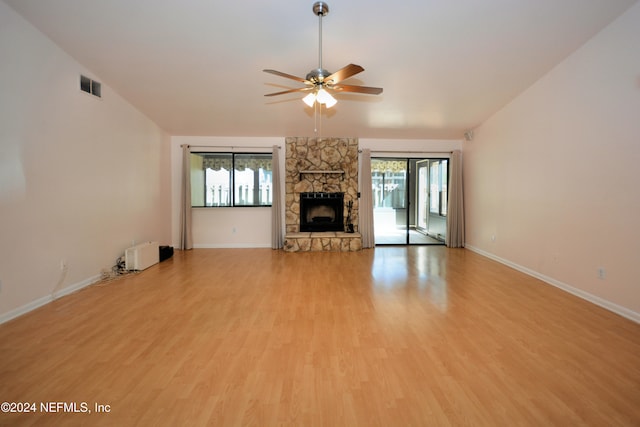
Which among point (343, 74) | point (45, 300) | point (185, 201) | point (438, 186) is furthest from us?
point (438, 186)

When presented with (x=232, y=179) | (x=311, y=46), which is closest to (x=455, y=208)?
(x=311, y=46)

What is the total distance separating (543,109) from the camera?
403 cm

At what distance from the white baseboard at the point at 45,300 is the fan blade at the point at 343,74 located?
150 inches

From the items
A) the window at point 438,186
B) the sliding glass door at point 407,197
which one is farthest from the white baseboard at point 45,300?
the window at point 438,186

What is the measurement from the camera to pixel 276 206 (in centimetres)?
617

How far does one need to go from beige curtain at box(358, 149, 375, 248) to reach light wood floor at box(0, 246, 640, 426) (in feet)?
8.21

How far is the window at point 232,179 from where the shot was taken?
20.7 ft

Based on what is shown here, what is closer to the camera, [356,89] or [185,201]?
[356,89]

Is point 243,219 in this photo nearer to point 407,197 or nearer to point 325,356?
point 407,197

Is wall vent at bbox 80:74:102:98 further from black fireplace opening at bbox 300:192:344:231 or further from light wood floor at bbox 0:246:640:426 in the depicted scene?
black fireplace opening at bbox 300:192:344:231

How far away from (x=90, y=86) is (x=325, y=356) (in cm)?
448

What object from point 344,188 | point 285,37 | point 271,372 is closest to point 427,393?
point 271,372

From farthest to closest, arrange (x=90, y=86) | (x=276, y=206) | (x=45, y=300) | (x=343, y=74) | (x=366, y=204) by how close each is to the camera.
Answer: (x=366, y=204)
(x=276, y=206)
(x=90, y=86)
(x=45, y=300)
(x=343, y=74)

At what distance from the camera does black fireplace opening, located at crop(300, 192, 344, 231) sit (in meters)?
6.41
